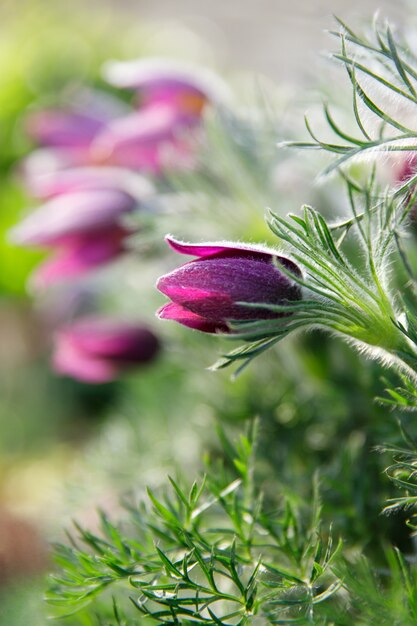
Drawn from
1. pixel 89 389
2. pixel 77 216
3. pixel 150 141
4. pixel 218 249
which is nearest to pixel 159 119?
pixel 150 141

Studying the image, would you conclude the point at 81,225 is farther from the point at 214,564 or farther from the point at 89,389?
the point at 89,389

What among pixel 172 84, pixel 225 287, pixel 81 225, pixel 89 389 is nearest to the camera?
pixel 225 287

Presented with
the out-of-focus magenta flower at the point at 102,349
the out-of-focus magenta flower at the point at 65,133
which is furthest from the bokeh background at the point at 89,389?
the out-of-focus magenta flower at the point at 65,133

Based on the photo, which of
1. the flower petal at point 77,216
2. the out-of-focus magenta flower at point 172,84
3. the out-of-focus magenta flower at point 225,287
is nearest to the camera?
the out-of-focus magenta flower at point 225,287

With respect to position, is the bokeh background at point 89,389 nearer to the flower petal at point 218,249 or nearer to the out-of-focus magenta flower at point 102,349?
the out-of-focus magenta flower at point 102,349

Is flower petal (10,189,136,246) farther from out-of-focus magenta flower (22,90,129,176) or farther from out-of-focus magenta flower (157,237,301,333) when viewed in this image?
out-of-focus magenta flower (157,237,301,333)

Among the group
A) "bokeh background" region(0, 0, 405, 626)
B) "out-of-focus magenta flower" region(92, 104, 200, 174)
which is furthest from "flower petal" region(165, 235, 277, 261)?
"out-of-focus magenta flower" region(92, 104, 200, 174)

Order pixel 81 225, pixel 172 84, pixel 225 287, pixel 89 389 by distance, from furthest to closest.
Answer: pixel 89 389
pixel 172 84
pixel 81 225
pixel 225 287
